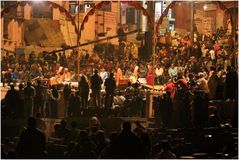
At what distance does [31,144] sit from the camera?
8.89 meters

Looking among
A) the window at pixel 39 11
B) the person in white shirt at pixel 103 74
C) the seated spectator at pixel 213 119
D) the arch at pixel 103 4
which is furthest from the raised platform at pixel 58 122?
the window at pixel 39 11

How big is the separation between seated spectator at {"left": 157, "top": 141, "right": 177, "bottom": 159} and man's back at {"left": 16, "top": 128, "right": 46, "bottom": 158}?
197 centimetres

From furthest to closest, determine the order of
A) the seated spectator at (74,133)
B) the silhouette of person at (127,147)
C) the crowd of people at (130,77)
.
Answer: the crowd of people at (130,77) < the seated spectator at (74,133) < the silhouette of person at (127,147)

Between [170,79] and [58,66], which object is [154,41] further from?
[58,66]

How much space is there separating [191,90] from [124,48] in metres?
1.40

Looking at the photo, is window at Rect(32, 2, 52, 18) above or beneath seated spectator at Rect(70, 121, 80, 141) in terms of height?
above

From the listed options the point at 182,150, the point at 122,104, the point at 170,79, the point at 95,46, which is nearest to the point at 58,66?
the point at 95,46

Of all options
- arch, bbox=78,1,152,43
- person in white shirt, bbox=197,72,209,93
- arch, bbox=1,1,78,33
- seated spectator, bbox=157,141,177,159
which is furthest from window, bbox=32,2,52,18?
seated spectator, bbox=157,141,177,159

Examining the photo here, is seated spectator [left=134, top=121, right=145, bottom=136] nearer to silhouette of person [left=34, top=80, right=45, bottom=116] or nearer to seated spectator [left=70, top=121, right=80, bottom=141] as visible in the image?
seated spectator [left=70, top=121, right=80, bottom=141]

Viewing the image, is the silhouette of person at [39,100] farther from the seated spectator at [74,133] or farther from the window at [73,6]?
the window at [73,6]

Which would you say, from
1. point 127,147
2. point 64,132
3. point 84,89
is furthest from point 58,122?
point 127,147

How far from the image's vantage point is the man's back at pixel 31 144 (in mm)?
8867

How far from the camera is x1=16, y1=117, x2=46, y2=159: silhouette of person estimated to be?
8.87 meters

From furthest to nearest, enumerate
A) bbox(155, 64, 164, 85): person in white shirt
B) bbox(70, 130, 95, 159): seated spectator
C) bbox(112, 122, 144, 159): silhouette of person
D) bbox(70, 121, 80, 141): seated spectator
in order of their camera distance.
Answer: bbox(155, 64, 164, 85): person in white shirt
bbox(70, 121, 80, 141): seated spectator
bbox(70, 130, 95, 159): seated spectator
bbox(112, 122, 144, 159): silhouette of person
